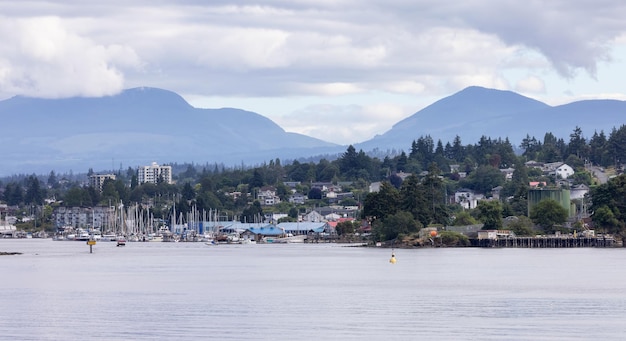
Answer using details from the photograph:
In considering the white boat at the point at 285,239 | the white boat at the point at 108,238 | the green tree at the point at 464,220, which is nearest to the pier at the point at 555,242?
the green tree at the point at 464,220

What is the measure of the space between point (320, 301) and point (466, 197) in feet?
435

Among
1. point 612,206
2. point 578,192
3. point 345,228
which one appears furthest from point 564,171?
point 612,206

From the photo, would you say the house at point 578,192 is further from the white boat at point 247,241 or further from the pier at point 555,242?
the pier at point 555,242

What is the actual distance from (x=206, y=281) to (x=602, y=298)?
22302 millimetres

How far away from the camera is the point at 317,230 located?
16625 cm

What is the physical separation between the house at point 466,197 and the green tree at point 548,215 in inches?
2030

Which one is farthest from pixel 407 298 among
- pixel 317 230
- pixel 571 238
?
pixel 317 230

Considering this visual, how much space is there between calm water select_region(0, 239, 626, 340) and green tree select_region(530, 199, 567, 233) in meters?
35.0

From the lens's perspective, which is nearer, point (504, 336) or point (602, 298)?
point (504, 336)

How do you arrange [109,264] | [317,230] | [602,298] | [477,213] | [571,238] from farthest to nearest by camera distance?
[317,230] → [477,213] → [571,238] → [109,264] → [602,298]

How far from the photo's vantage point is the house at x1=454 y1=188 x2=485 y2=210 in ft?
584

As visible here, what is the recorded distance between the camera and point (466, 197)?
183125 millimetres

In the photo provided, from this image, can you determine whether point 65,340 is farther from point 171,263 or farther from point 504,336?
point 171,263

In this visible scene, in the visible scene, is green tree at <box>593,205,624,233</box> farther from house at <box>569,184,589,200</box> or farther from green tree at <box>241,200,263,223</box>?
green tree at <box>241,200,263,223</box>
